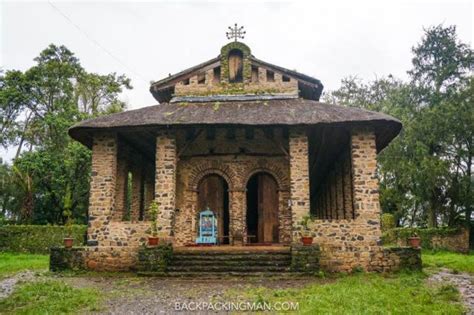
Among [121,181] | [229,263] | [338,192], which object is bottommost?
[229,263]

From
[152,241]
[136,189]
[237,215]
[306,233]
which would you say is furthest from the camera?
[136,189]

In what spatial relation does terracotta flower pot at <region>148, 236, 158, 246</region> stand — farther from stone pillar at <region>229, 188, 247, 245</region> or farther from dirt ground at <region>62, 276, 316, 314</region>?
stone pillar at <region>229, 188, 247, 245</region>

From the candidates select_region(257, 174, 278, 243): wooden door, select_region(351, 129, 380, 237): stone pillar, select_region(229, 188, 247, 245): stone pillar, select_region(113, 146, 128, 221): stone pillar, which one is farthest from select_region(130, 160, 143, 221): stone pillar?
select_region(351, 129, 380, 237): stone pillar

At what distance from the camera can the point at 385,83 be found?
97.2 ft

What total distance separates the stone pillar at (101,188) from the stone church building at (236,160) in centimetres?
3

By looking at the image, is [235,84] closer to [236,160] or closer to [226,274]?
[236,160]

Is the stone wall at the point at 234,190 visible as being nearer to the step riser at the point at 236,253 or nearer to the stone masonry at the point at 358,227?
the stone masonry at the point at 358,227

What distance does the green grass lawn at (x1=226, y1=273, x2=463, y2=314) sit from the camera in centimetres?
677

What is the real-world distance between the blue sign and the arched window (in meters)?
4.71

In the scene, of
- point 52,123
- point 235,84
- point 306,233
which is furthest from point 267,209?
point 52,123

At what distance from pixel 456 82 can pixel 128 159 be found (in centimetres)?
1754

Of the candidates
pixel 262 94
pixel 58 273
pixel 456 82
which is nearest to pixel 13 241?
pixel 58 273

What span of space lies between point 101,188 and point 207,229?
10.8 feet

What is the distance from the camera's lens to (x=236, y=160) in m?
13.8
